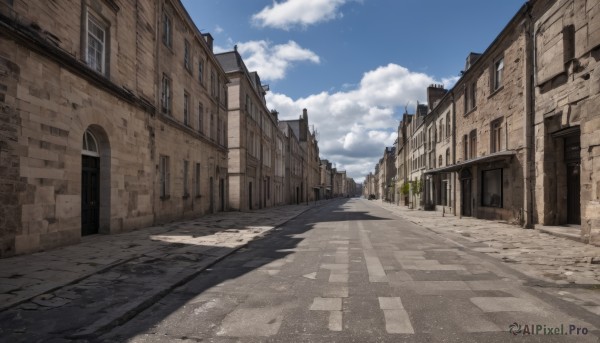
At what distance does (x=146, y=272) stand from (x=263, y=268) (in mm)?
2170

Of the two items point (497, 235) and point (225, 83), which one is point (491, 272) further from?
point (225, 83)

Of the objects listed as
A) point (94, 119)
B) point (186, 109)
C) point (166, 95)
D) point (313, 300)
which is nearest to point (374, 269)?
point (313, 300)

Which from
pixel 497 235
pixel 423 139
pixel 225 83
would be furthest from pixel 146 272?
pixel 423 139

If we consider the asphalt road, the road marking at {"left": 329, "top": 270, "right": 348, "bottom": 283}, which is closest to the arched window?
the asphalt road

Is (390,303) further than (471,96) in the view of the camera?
No

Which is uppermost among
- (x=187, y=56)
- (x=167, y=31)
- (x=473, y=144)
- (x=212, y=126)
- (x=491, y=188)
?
(x=167, y=31)

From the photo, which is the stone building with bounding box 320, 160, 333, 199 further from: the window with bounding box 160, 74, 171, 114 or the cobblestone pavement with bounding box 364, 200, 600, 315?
the cobblestone pavement with bounding box 364, 200, 600, 315

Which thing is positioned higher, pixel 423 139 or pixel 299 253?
pixel 423 139

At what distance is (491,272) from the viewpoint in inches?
276

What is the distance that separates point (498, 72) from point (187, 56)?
1579 cm

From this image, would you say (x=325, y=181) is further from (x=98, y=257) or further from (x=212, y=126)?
(x=98, y=257)

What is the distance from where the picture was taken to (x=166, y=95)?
55.9 feet

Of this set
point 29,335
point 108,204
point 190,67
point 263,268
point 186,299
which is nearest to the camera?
point 29,335

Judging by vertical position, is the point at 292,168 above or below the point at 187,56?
below
